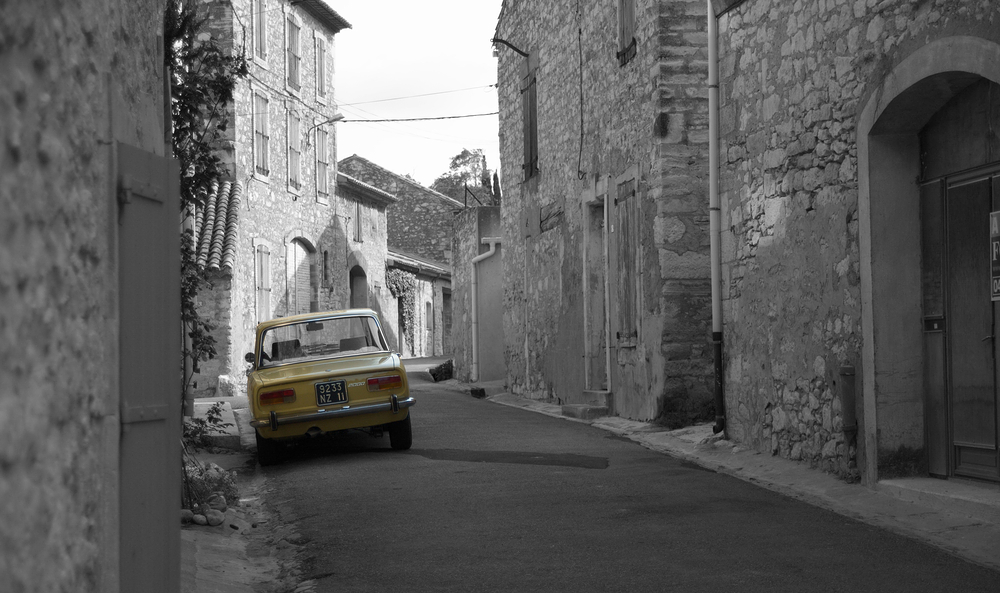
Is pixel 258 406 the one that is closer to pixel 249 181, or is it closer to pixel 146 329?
pixel 146 329

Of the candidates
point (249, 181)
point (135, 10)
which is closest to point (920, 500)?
point (135, 10)

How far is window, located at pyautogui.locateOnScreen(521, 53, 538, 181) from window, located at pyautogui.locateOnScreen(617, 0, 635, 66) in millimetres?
4821

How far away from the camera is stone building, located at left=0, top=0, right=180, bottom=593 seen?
88.9 inches

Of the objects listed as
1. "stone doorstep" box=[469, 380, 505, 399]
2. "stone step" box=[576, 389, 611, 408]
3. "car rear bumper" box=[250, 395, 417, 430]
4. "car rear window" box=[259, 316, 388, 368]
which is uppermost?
"car rear window" box=[259, 316, 388, 368]

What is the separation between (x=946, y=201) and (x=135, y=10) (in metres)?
5.39

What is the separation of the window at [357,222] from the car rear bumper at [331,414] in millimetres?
21751

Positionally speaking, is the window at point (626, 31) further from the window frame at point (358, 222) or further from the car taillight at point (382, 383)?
the window frame at point (358, 222)

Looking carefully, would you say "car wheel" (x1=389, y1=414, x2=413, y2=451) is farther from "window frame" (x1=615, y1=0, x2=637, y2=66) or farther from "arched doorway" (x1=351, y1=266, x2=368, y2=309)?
"arched doorway" (x1=351, y1=266, x2=368, y2=309)

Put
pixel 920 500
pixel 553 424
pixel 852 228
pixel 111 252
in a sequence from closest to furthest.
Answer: pixel 111 252 < pixel 920 500 < pixel 852 228 < pixel 553 424

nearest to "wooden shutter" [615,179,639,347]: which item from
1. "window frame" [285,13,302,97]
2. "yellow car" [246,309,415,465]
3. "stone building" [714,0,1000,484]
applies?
"yellow car" [246,309,415,465]

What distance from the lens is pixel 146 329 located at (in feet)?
11.5

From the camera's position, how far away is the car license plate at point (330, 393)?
9914 mm

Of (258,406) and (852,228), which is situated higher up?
(852,228)

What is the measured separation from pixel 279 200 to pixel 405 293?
12335 millimetres
